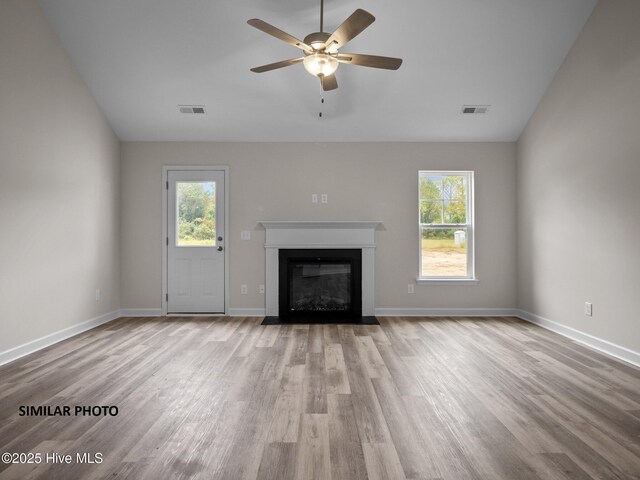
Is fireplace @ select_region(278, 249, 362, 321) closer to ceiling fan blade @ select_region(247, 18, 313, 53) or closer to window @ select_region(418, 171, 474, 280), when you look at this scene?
window @ select_region(418, 171, 474, 280)

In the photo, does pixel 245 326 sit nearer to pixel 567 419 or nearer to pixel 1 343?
pixel 1 343

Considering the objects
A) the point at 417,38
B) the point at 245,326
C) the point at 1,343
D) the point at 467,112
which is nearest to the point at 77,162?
the point at 1,343

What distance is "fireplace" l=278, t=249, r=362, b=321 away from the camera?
17.7 ft

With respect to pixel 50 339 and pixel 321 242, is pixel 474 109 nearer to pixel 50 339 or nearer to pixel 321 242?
pixel 321 242

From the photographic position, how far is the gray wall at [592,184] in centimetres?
334

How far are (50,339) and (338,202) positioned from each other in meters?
3.73

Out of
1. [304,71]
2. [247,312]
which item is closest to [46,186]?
[247,312]

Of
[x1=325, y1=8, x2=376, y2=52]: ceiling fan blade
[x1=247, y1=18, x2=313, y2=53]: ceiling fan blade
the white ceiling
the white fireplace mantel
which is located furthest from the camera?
the white fireplace mantel

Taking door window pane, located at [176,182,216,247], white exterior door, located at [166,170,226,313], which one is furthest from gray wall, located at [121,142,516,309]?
door window pane, located at [176,182,216,247]

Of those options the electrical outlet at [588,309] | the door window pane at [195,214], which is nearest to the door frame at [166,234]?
the door window pane at [195,214]

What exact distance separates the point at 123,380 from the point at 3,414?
0.73 m

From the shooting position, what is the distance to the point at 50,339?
391 centimetres

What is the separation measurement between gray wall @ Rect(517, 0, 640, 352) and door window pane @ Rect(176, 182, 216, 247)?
4.36 m

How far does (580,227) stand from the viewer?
4.03 metres
